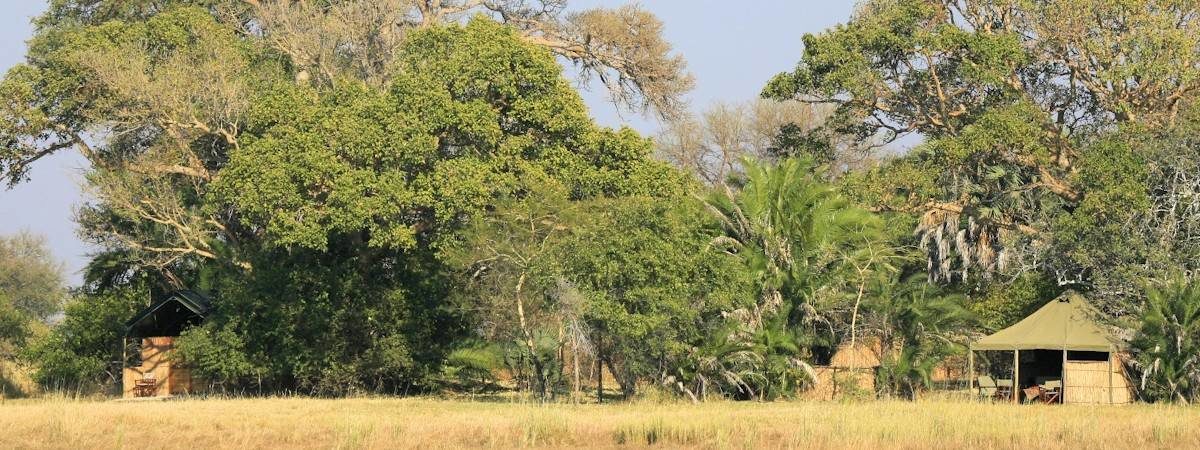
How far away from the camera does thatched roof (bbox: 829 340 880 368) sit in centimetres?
3247

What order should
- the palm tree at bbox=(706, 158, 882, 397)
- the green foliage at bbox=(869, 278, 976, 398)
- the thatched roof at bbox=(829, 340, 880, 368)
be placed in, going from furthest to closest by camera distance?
the thatched roof at bbox=(829, 340, 880, 368) → the green foliage at bbox=(869, 278, 976, 398) → the palm tree at bbox=(706, 158, 882, 397)

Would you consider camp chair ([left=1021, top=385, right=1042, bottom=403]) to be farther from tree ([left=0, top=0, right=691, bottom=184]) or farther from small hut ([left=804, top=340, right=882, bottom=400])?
tree ([left=0, top=0, right=691, bottom=184])

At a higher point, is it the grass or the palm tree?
the palm tree

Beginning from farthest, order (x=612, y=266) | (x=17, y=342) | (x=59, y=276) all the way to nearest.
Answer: (x=59, y=276)
(x=17, y=342)
(x=612, y=266)

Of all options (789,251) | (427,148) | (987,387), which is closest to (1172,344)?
(987,387)

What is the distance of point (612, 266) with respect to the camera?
27844 millimetres

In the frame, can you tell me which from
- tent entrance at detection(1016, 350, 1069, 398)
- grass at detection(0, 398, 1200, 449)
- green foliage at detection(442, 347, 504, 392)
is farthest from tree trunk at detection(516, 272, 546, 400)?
tent entrance at detection(1016, 350, 1069, 398)

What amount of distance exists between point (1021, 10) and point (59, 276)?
58379mm

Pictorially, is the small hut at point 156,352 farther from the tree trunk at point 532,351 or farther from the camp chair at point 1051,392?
the camp chair at point 1051,392

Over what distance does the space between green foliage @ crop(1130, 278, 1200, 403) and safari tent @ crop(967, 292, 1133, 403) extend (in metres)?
0.74

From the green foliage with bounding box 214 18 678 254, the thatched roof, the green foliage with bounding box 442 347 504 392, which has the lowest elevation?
the green foliage with bounding box 442 347 504 392

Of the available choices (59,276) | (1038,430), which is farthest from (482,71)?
(59,276)

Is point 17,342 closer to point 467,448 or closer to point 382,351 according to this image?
point 382,351

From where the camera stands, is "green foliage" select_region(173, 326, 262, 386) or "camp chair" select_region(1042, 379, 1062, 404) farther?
"green foliage" select_region(173, 326, 262, 386)
